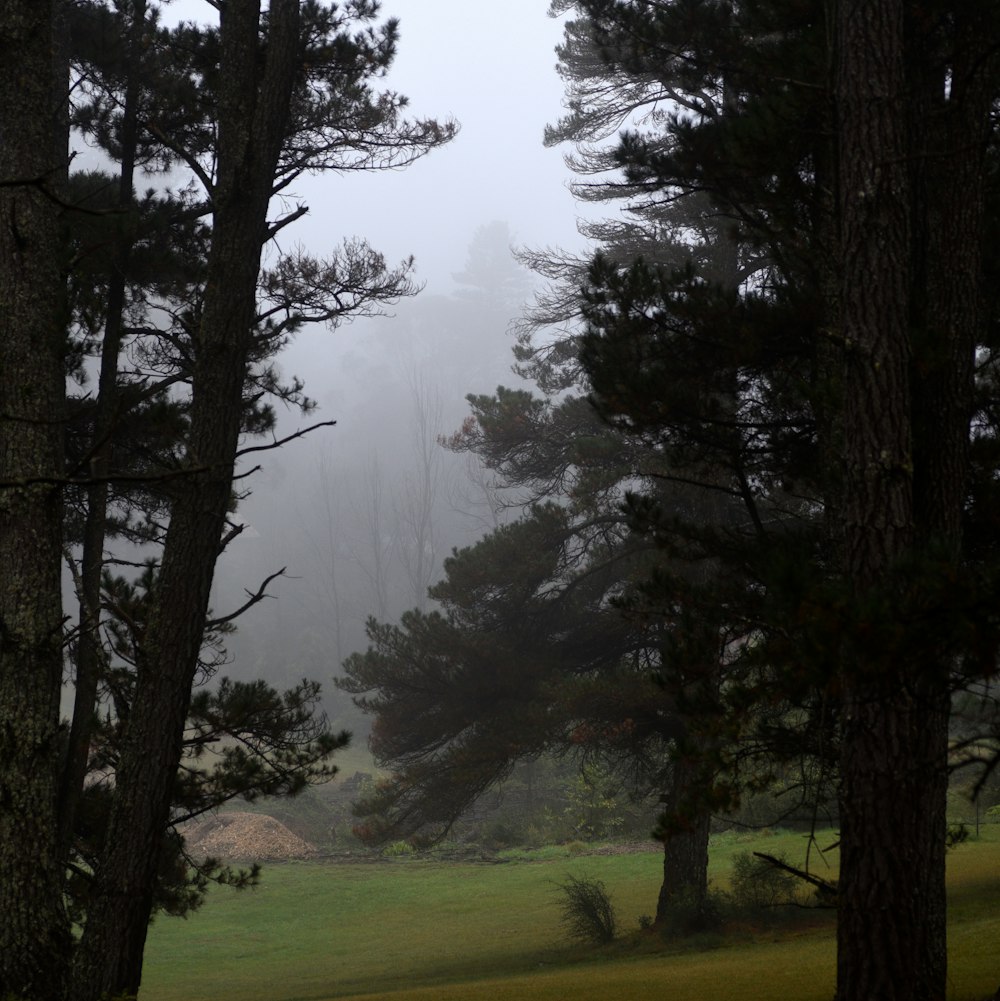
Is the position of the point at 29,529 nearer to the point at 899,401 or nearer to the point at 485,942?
the point at 899,401

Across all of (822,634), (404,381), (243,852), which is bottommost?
(243,852)

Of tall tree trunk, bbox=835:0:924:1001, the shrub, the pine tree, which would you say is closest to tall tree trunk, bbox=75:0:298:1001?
the pine tree

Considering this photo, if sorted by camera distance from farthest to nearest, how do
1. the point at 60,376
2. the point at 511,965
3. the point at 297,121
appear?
the point at 511,965
the point at 297,121
the point at 60,376

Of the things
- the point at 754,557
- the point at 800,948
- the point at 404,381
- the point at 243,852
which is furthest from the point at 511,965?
the point at 404,381

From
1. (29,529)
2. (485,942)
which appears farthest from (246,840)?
(29,529)

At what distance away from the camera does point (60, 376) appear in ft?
17.3

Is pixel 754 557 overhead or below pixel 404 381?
below

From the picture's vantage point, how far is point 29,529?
15.9 ft

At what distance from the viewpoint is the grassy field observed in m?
8.05

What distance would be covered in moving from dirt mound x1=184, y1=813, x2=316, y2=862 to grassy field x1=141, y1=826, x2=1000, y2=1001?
1.49 metres

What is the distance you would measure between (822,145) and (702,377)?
1.69 m

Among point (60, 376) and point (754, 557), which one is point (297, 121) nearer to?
point (60, 376)

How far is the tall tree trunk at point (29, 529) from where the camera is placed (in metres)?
4.59

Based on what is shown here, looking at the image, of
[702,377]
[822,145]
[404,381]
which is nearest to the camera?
[822,145]
